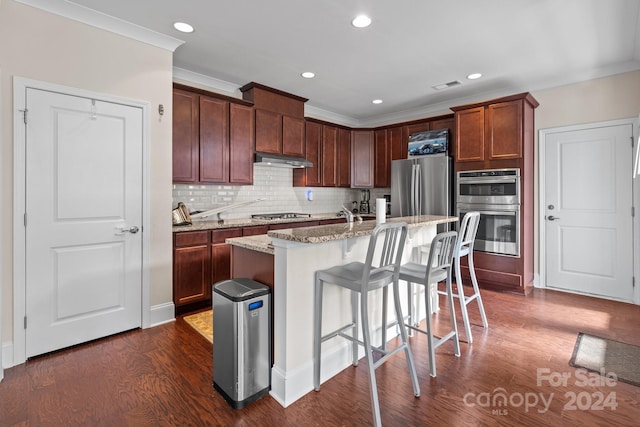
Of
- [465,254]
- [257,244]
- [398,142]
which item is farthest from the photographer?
[398,142]

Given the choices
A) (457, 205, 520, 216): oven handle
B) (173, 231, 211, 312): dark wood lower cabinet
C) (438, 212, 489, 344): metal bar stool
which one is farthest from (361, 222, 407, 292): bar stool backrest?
(457, 205, 520, 216): oven handle

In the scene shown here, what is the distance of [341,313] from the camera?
2.31 meters

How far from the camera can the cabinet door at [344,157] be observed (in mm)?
5543

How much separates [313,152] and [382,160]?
50.5 inches

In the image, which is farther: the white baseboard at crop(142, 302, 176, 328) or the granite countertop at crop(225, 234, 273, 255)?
the white baseboard at crop(142, 302, 176, 328)

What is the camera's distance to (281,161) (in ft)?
14.5

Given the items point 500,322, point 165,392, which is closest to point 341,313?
point 165,392

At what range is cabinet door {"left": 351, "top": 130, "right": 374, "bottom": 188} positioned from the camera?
225 inches

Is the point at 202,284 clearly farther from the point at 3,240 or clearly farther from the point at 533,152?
the point at 533,152

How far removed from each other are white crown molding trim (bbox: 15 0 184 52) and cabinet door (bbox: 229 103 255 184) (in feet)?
3.43

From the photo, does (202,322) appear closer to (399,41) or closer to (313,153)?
(313,153)

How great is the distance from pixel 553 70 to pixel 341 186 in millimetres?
3232

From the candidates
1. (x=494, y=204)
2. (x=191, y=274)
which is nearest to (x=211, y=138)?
(x=191, y=274)

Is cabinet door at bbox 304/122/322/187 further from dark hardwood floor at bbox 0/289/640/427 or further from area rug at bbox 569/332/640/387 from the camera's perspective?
area rug at bbox 569/332/640/387
